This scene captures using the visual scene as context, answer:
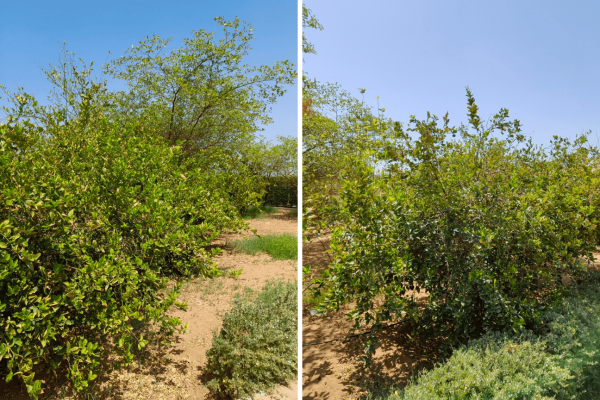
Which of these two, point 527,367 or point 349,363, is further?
point 349,363

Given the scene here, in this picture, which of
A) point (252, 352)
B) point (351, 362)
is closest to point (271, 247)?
point (351, 362)

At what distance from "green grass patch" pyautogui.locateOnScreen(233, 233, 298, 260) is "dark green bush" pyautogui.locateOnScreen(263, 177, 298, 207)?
836cm

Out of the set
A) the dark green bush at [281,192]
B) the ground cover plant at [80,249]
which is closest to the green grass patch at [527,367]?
the ground cover plant at [80,249]

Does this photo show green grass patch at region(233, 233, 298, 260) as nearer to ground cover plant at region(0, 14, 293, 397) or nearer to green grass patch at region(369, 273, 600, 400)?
ground cover plant at region(0, 14, 293, 397)

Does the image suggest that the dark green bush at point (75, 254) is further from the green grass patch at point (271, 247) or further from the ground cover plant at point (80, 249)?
the green grass patch at point (271, 247)

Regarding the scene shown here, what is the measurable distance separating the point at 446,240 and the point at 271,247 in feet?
14.5

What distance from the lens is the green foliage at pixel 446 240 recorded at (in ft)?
8.58

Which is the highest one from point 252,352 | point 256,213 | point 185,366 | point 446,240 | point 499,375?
point 446,240

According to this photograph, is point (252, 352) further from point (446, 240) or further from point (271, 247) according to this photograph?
point (271, 247)

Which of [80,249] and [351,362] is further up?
[80,249]

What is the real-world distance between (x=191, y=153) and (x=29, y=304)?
569cm

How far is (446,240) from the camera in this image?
2.99 metres

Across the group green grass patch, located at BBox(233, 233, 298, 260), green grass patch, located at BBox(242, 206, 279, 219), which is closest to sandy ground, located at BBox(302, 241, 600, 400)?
green grass patch, located at BBox(233, 233, 298, 260)

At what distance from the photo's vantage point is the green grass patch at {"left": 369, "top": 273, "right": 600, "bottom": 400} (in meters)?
2.07
